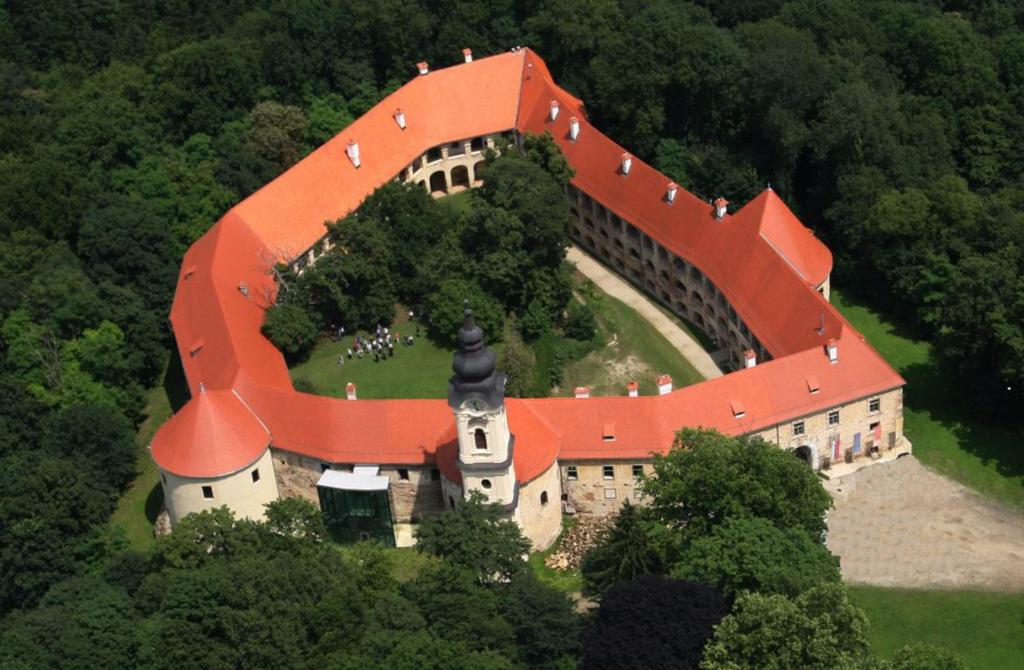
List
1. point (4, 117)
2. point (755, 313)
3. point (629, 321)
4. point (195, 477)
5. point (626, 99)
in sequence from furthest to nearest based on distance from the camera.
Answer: point (4, 117), point (626, 99), point (629, 321), point (755, 313), point (195, 477)

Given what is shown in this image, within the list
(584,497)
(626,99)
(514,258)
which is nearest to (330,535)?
(584,497)

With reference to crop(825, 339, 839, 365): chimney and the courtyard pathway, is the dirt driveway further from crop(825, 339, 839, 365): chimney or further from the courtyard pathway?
the courtyard pathway

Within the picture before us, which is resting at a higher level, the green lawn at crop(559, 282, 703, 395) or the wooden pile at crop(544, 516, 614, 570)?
the green lawn at crop(559, 282, 703, 395)

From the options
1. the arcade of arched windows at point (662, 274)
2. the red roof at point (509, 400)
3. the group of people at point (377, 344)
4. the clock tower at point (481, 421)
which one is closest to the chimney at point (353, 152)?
the red roof at point (509, 400)

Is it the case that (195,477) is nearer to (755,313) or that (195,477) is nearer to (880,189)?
(755,313)

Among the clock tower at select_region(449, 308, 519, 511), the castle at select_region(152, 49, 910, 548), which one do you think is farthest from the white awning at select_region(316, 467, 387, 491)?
the clock tower at select_region(449, 308, 519, 511)

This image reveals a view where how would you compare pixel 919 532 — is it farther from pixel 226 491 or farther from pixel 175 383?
pixel 175 383

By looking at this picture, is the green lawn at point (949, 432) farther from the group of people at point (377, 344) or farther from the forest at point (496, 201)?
the group of people at point (377, 344)
